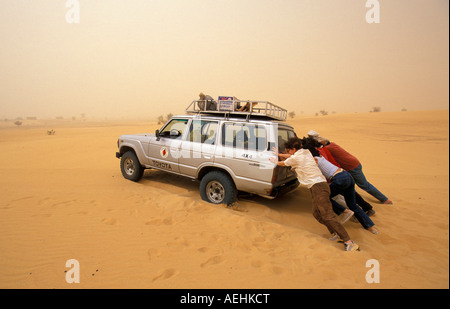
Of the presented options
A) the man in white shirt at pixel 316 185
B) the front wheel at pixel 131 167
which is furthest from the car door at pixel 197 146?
the man in white shirt at pixel 316 185

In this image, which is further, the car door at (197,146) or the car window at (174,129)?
the car window at (174,129)

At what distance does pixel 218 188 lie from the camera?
188 inches

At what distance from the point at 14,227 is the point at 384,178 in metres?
9.39

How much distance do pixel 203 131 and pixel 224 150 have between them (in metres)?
0.81

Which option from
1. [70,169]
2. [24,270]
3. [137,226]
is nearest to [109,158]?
[70,169]

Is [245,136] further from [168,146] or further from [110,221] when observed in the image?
[110,221]

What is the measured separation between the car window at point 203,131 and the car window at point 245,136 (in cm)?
33

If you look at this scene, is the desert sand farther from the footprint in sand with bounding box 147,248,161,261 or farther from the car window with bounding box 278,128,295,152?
the car window with bounding box 278,128,295,152

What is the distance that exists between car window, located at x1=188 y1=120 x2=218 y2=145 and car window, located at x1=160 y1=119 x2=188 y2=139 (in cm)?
31

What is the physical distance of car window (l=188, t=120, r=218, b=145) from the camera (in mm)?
4961

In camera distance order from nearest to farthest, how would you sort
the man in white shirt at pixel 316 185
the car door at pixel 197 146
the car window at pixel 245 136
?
the man in white shirt at pixel 316 185, the car window at pixel 245 136, the car door at pixel 197 146

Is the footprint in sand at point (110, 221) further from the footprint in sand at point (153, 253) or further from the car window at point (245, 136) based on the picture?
the car window at point (245, 136)

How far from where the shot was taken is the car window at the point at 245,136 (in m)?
4.30

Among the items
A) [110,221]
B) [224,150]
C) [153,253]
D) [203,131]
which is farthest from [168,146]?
[153,253]
